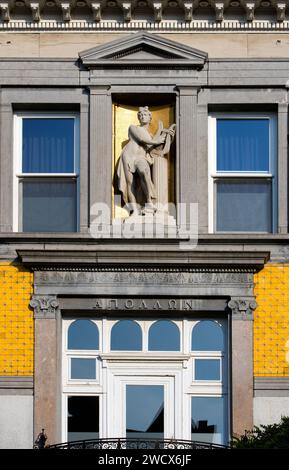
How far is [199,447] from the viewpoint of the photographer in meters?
25.7

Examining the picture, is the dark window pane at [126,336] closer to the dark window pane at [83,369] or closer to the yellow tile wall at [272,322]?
the dark window pane at [83,369]

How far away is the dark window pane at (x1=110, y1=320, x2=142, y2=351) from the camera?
27.1m

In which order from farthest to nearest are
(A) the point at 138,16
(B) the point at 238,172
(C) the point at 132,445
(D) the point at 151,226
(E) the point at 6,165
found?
(A) the point at 138,16 → (B) the point at 238,172 → (E) the point at 6,165 → (D) the point at 151,226 → (C) the point at 132,445

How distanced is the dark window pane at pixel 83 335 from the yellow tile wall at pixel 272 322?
8.74ft

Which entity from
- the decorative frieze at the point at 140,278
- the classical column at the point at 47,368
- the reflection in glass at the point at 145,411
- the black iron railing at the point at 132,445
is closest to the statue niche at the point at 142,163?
the decorative frieze at the point at 140,278

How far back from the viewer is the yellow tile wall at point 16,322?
26.8 meters

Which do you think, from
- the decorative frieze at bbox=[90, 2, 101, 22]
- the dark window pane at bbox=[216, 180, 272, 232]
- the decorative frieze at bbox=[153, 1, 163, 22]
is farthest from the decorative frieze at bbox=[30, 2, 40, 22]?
the dark window pane at bbox=[216, 180, 272, 232]

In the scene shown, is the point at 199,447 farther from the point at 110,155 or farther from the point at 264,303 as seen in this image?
the point at 110,155

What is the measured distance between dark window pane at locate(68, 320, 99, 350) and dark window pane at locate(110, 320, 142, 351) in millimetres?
298

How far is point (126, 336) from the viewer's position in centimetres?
2711

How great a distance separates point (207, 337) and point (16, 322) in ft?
10.3

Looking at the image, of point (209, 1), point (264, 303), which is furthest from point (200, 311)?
point (209, 1)

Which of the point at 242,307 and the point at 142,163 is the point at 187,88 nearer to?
the point at 142,163

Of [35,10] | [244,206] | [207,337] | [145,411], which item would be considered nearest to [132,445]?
[145,411]
